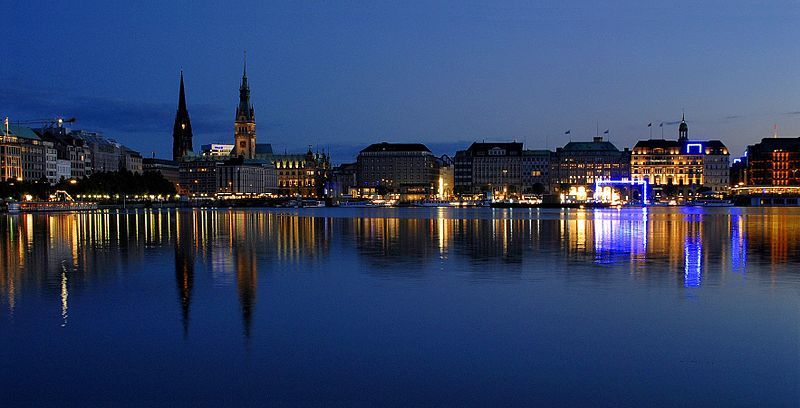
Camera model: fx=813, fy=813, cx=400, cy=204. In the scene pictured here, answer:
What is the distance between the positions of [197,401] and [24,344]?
5119mm

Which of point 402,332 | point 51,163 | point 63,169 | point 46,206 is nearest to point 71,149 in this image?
point 63,169

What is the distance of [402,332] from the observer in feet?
52.5

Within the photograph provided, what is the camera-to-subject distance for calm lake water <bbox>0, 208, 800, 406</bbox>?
11.9m

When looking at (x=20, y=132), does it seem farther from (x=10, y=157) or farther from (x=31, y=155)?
(x=10, y=157)

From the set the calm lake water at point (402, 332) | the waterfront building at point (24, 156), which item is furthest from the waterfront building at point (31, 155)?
the calm lake water at point (402, 332)

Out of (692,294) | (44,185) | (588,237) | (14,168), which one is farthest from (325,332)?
(14,168)

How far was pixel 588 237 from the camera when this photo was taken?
46438 mm

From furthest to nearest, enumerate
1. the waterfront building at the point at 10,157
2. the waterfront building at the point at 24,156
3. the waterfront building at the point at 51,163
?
the waterfront building at the point at 51,163 < the waterfront building at the point at 24,156 < the waterfront building at the point at 10,157

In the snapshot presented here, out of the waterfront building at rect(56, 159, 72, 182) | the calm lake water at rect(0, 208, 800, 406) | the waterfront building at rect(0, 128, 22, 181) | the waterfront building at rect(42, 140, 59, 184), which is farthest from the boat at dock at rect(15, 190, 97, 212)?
the calm lake water at rect(0, 208, 800, 406)

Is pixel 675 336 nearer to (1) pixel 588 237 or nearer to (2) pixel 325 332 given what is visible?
(2) pixel 325 332

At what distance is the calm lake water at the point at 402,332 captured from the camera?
1185cm

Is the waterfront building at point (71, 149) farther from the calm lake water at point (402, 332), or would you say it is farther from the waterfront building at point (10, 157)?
the calm lake water at point (402, 332)

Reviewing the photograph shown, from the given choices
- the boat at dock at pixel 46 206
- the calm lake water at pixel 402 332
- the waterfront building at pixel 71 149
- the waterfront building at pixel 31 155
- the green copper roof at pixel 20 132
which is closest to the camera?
the calm lake water at pixel 402 332

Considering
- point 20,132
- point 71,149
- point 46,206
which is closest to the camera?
point 46,206
